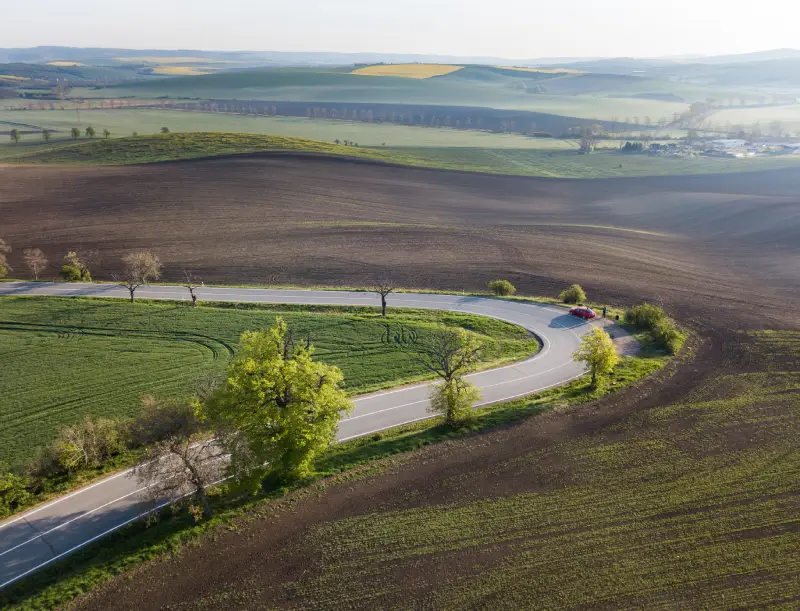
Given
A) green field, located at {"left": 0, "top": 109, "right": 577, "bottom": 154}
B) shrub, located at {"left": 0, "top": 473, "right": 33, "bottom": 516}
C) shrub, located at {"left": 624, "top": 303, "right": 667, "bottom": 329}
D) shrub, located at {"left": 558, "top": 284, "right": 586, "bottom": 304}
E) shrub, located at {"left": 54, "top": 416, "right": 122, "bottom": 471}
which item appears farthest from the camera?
green field, located at {"left": 0, "top": 109, "right": 577, "bottom": 154}

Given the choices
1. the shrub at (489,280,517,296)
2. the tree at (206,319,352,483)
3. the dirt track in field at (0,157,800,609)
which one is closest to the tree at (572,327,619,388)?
the dirt track in field at (0,157,800,609)

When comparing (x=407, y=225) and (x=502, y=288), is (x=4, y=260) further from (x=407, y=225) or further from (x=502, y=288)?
(x=502, y=288)

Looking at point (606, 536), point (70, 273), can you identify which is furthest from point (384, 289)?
point (70, 273)

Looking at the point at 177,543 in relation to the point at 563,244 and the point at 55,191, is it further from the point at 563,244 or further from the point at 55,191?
the point at 55,191

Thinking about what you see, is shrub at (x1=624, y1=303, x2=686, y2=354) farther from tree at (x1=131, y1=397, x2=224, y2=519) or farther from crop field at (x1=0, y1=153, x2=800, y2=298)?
tree at (x1=131, y1=397, x2=224, y2=519)

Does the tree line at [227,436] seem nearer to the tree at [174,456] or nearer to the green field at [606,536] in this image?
the tree at [174,456]
